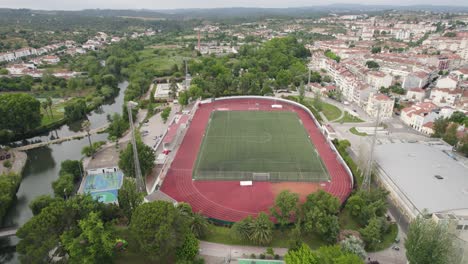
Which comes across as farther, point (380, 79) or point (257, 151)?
point (380, 79)

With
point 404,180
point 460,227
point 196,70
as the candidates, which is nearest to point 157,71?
point 196,70

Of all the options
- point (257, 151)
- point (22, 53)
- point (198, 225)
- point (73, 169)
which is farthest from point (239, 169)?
point (22, 53)

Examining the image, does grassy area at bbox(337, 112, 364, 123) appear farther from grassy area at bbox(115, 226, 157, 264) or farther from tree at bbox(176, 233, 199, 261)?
grassy area at bbox(115, 226, 157, 264)

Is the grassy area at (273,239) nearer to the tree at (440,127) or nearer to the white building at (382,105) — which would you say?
the tree at (440,127)

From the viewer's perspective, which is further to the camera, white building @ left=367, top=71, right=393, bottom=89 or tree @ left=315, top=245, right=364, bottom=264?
white building @ left=367, top=71, right=393, bottom=89

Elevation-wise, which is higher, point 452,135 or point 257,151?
point 452,135

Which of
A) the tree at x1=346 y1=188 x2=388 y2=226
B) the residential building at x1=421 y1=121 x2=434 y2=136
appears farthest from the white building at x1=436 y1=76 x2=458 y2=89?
the tree at x1=346 y1=188 x2=388 y2=226

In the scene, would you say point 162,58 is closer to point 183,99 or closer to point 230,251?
point 183,99
